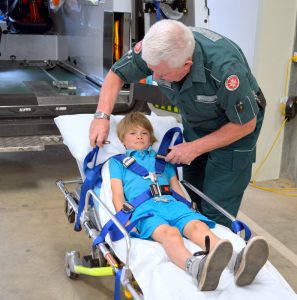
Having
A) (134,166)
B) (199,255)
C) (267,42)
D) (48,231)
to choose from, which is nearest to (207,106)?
(134,166)

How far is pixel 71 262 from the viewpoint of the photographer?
2980 mm

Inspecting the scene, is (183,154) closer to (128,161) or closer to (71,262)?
(128,161)

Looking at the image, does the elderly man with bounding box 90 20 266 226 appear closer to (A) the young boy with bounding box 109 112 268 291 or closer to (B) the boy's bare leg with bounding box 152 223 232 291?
(A) the young boy with bounding box 109 112 268 291

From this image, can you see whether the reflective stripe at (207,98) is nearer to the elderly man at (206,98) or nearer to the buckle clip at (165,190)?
the elderly man at (206,98)

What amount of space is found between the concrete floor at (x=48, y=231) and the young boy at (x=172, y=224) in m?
0.73

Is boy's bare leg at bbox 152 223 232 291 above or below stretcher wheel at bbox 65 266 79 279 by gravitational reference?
A: above

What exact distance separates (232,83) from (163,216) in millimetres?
727

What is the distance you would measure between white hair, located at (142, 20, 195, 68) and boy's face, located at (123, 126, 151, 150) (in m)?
0.75

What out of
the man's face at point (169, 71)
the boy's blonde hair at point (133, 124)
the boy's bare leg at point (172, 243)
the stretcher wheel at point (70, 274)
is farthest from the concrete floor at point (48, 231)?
the man's face at point (169, 71)

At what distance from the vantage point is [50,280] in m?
3.10

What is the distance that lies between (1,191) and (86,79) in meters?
2.07

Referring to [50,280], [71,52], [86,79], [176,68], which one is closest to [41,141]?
[50,280]

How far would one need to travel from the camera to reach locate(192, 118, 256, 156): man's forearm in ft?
8.18

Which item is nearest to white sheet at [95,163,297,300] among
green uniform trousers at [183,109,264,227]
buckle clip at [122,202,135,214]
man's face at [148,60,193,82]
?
buckle clip at [122,202,135,214]
